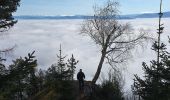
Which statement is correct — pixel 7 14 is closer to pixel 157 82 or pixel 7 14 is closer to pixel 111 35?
pixel 157 82

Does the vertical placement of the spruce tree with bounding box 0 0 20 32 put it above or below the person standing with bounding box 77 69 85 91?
above

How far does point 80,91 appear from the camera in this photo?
39.7 meters

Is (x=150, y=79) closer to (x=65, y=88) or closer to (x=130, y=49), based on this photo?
(x=65, y=88)

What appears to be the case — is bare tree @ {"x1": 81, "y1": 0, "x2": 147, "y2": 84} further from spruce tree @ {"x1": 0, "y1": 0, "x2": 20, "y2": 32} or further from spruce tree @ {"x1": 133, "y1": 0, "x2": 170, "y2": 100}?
spruce tree @ {"x1": 0, "y1": 0, "x2": 20, "y2": 32}

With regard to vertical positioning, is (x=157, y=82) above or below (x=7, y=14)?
below

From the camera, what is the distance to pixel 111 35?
160 ft


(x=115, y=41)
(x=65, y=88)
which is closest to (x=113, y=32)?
(x=115, y=41)

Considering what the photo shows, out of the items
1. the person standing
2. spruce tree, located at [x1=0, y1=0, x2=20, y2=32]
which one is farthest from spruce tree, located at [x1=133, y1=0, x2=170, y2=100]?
spruce tree, located at [x1=0, y1=0, x2=20, y2=32]

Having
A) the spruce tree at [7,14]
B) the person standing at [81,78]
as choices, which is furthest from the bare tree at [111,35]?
the spruce tree at [7,14]

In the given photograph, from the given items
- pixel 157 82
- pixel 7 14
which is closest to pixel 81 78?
pixel 157 82

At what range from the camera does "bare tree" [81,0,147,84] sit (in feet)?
160

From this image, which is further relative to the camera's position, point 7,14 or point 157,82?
point 157,82

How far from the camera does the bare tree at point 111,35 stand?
1925 inches

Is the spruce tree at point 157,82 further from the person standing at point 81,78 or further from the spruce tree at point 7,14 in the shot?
the spruce tree at point 7,14
